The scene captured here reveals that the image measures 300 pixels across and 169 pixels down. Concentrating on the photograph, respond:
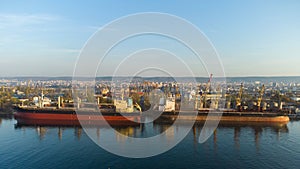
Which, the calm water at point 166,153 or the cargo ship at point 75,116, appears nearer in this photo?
the calm water at point 166,153

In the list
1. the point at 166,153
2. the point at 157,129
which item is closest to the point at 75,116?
the point at 157,129

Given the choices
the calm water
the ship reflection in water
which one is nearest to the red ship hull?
the ship reflection in water

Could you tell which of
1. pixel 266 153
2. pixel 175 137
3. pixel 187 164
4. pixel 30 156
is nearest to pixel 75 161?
pixel 30 156

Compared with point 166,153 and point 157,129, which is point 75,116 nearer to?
point 157,129

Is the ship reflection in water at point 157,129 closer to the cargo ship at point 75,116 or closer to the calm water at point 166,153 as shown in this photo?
the calm water at point 166,153

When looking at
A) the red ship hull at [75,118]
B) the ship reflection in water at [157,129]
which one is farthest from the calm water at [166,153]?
the red ship hull at [75,118]

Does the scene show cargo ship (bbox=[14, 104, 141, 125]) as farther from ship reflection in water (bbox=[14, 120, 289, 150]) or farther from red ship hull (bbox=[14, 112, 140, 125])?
ship reflection in water (bbox=[14, 120, 289, 150])

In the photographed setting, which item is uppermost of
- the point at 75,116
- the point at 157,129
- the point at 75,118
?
the point at 75,116
